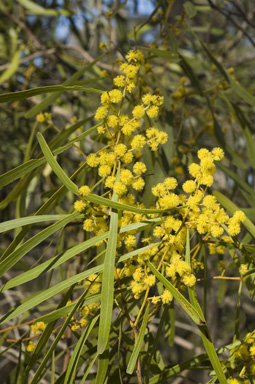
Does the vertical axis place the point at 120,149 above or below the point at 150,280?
above

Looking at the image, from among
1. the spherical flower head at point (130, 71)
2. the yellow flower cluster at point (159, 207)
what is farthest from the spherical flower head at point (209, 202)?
the spherical flower head at point (130, 71)

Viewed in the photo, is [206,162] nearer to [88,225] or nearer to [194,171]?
[194,171]

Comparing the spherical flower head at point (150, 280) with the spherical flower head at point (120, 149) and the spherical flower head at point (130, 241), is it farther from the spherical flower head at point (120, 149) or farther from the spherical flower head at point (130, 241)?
the spherical flower head at point (120, 149)

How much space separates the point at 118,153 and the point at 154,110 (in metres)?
0.11

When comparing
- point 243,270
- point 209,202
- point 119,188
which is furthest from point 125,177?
point 243,270

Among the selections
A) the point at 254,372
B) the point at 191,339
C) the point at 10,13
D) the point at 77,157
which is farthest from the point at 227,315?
the point at 254,372

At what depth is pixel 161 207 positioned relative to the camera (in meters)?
0.69

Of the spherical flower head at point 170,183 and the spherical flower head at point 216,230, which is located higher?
the spherical flower head at point 170,183

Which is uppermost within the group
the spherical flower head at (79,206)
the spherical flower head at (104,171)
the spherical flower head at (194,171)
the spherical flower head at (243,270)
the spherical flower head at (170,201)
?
the spherical flower head at (104,171)

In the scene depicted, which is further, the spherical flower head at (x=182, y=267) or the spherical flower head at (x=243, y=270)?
the spherical flower head at (x=243, y=270)

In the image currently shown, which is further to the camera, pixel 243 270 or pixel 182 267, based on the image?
pixel 243 270

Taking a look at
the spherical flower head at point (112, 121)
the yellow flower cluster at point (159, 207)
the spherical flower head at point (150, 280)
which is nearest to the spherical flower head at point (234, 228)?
the yellow flower cluster at point (159, 207)

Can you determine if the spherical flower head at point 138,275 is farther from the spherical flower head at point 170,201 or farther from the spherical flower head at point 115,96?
the spherical flower head at point 115,96

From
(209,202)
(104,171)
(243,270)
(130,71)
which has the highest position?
(130,71)
